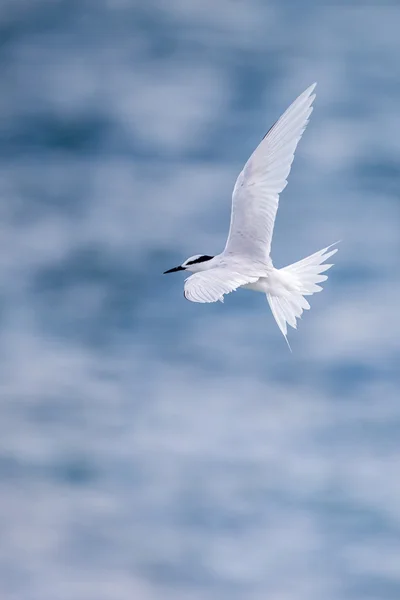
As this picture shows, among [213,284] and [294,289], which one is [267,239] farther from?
[213,284]

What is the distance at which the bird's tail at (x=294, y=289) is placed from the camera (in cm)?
1320

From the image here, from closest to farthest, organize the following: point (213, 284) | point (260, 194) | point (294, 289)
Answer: point (213, 284) < point (294, 289) < point (260, 194)

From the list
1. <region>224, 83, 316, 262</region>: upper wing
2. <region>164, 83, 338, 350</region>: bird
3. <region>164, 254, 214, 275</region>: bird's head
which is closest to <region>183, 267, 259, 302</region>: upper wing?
<region>164, 83, 338, 350</region>: bird

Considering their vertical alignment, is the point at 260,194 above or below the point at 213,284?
above

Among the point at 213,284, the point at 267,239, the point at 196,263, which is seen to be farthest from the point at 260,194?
the point at 213,284

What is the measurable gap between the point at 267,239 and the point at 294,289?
1087mm

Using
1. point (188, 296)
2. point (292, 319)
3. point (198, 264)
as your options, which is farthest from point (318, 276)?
point (188, 296)

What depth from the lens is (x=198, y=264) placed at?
13641mm

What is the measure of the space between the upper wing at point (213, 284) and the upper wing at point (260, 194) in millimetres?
1232

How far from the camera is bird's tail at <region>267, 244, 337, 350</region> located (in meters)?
13.2

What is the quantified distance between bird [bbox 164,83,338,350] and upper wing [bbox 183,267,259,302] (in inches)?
1.1

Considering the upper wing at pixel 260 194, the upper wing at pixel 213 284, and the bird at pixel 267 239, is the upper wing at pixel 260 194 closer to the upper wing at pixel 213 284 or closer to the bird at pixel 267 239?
the bird at pixel 267 239

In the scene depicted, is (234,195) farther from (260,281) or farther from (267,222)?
(260,281)

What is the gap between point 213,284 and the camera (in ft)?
37.3
